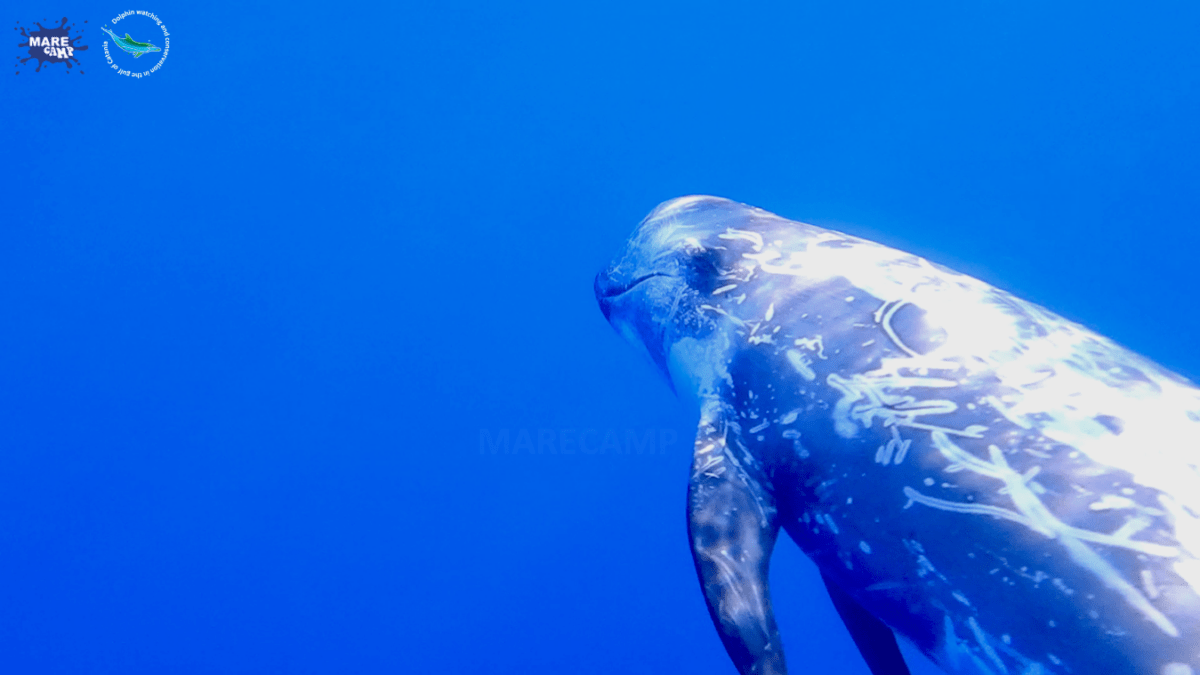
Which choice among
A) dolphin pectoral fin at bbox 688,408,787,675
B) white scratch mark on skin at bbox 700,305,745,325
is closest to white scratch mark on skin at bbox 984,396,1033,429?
dolphin pectoral fin at bbox 688,408,787,675

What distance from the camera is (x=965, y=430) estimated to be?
3.19 m

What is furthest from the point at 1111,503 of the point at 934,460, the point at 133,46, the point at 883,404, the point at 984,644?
the point at 133,46

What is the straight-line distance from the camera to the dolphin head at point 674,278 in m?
4.48

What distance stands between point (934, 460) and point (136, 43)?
1309 cm

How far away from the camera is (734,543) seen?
3805mm

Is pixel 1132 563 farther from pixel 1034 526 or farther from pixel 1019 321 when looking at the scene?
pixel 1019 321

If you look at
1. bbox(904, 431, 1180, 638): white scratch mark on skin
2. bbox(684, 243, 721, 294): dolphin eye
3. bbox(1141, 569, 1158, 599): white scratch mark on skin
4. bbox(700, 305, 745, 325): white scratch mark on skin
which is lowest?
bbox(1141, 569, 1158, 599): white scratch mark on skin

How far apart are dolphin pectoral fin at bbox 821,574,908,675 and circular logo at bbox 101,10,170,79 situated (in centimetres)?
1258

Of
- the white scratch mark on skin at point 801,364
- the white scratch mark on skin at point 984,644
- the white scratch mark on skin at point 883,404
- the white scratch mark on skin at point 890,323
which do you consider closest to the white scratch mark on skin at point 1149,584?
the white scratch mark on skin at point 984,644

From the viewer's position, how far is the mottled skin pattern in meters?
2.75

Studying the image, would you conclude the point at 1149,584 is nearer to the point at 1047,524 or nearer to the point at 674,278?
the point at 1047,524

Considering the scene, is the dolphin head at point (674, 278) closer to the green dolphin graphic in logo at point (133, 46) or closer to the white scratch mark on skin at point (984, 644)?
the white scratch mark on skin at point (984, 644)

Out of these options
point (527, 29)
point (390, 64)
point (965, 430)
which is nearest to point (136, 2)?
point (390, 64)

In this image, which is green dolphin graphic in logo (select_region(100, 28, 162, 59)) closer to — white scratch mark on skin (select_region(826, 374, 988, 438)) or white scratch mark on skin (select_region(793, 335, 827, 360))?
white scratch mark on skin (select_region(793, 335, 827, 360))
